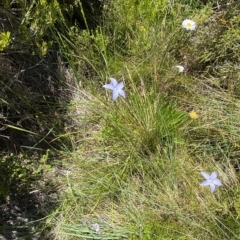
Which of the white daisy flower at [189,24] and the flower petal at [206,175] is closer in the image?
the flower petal at [206,175]

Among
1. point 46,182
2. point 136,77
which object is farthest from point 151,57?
point 46,182

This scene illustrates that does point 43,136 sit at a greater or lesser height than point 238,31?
lesser

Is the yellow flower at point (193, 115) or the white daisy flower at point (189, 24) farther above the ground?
the white daisy flower at point (189, 24)

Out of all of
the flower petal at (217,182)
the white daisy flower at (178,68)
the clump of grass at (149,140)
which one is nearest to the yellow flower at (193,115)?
the clump of grass at (149,140)

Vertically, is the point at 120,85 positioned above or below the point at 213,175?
above

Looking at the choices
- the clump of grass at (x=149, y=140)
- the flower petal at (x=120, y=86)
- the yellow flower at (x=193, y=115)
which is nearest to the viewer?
the flower petal at (x=120, y=86)

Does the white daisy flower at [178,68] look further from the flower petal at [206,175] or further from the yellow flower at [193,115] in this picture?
the flower petal at [206,175]

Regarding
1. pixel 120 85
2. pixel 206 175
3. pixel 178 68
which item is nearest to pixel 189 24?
pixel 178 68

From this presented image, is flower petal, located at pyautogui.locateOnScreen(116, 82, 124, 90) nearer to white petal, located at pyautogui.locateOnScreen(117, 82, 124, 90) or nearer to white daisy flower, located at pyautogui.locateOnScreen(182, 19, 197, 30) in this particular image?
white petal, located at pyautogui.locateOnScreen(117, 82, 124, 90)

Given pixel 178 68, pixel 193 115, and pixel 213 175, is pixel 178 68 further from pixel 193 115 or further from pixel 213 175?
pixel 213 175

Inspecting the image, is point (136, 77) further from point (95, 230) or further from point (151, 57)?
point (95, 230)

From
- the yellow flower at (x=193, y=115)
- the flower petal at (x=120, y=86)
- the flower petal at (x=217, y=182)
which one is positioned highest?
the flower petal at (x=120, y=86)
